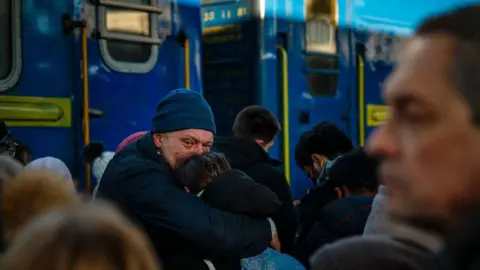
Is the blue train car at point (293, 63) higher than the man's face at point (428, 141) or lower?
higher

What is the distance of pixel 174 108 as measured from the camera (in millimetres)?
2137

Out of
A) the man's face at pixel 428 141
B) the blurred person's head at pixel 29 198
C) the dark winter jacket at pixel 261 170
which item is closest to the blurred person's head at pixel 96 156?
the dark winter jacket at pixel 261 170

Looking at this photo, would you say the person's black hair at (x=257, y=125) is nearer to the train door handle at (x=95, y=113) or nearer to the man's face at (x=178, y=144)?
the train door handle at (x=95, y=113)

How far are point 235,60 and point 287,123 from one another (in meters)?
0.60

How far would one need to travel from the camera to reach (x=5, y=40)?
10.2 ft

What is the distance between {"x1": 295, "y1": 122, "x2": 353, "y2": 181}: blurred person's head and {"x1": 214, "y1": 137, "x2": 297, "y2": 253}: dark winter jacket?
757mm

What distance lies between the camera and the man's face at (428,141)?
1.88ft

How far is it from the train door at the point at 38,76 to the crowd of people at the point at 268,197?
41cm

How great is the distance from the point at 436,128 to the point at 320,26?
177 inches

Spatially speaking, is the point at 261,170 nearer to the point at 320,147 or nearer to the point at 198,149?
the point at 198,149

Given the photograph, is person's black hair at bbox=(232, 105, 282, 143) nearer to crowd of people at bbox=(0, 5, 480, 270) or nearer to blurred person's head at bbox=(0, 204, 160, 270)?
crowd of people at bbox=(0, 5, 480, 270)

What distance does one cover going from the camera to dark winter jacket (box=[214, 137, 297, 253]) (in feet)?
8.50

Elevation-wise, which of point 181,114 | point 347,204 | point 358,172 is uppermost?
point 181,114

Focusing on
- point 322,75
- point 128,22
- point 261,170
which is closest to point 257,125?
point 261,170
